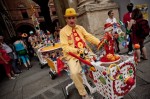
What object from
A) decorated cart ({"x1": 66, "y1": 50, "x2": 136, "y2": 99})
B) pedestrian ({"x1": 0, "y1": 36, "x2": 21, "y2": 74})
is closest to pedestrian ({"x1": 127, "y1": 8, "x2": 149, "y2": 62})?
decorated cart ({"x1": 66, "y1": 50, "x2": 136, "y2": 99})

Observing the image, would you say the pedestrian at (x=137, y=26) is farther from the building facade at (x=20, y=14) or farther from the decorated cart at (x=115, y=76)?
the building facade at (x=20, y=14)

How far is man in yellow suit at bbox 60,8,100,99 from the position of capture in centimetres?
279

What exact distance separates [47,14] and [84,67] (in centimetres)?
1871

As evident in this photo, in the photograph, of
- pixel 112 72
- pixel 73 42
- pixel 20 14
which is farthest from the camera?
pixel 20 14

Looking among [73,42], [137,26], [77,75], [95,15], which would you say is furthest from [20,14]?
[77,75]

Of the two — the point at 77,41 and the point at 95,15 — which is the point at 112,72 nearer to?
the point at 77,41

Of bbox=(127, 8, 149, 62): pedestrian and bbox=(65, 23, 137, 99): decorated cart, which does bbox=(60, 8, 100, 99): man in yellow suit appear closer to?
bbox=(65, 23, 137, 99): decorated cart

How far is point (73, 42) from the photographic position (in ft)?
10.0

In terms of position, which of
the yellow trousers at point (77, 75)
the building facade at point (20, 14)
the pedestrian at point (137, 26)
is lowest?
the yellow trousers at point (77, 75)

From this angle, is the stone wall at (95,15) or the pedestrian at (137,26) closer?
A: the pedestrian at (137,26)

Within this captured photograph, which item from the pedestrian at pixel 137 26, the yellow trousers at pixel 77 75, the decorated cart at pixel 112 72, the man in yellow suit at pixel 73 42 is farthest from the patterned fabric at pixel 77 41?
the pedestrian at pixel 137 26

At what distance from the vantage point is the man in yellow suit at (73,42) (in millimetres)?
2795

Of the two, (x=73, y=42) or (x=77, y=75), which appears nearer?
(x=77, y=75)

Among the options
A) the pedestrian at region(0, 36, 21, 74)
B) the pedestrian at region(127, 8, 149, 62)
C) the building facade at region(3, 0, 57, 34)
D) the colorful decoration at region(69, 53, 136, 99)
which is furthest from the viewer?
the building facade at region(3, 0, 57, 34)
